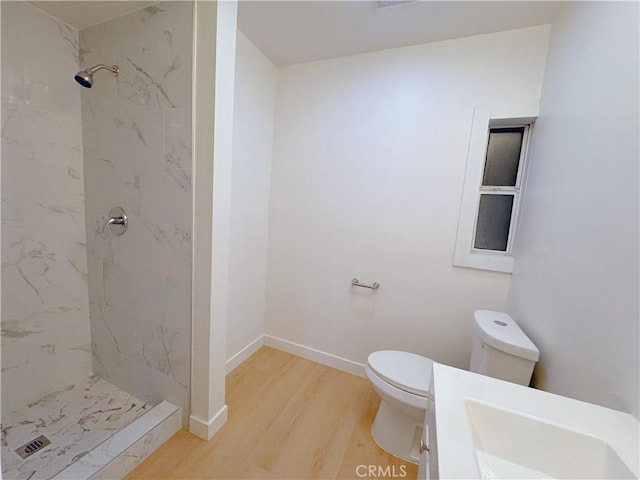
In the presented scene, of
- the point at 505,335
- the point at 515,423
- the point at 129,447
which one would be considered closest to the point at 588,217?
the point at 505,335

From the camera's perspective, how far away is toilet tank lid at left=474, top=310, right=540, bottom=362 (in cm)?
108

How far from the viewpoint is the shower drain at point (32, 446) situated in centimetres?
122

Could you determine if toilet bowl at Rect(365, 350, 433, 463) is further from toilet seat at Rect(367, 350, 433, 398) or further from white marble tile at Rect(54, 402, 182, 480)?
white marble tile at Rect(54, 402, 182, 480)

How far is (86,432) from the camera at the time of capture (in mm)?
1356

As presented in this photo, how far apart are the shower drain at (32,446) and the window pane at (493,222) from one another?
2583 millimetres

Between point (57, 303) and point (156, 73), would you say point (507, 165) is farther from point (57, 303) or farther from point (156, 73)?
point (57, 303)

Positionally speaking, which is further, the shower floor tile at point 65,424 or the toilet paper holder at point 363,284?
the toilet paper holder at point 363,284

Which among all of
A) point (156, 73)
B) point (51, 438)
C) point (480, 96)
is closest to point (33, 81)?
point (156, 73)

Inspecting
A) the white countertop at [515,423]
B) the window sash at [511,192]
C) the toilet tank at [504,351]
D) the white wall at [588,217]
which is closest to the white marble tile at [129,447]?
the white countertop at [515,423]

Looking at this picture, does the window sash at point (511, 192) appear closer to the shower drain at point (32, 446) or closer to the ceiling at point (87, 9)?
the ceiling at point (87, 9)

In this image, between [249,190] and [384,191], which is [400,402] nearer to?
[384,191]

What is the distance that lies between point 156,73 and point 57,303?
1464 millimetres

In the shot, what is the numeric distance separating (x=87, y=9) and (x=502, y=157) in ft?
8.03

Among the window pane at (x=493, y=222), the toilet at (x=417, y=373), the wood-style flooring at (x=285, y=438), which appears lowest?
the wood-style flooring at (x=285, y=438)
